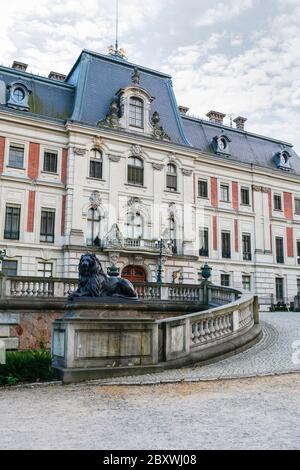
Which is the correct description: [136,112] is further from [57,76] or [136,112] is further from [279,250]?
[279,250]

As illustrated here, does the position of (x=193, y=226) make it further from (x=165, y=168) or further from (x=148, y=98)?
(x=148, y=98)

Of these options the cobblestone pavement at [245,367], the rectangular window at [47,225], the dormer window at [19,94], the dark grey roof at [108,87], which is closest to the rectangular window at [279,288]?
the dark grey roof at [108,87]

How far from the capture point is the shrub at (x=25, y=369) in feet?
30.1

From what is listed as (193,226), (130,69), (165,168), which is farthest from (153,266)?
(130,69)

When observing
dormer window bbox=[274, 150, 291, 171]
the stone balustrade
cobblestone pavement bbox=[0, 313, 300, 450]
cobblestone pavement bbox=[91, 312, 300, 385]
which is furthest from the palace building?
cobblestone pavement bbox=[0, 313, 300, 450]

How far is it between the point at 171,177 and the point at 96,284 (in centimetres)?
2573

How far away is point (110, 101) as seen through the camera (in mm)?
34438

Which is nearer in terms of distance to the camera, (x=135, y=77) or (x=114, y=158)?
(x=114, y=158)

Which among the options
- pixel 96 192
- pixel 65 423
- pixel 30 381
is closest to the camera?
pixel 65 423

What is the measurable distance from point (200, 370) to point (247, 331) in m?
4.17

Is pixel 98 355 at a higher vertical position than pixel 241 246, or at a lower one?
lower

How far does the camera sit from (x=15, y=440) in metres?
5.07

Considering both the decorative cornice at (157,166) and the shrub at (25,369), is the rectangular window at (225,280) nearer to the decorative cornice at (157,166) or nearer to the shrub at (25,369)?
the decorative cornice at (157,166)

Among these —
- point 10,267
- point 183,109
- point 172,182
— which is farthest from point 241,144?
point 10,267
